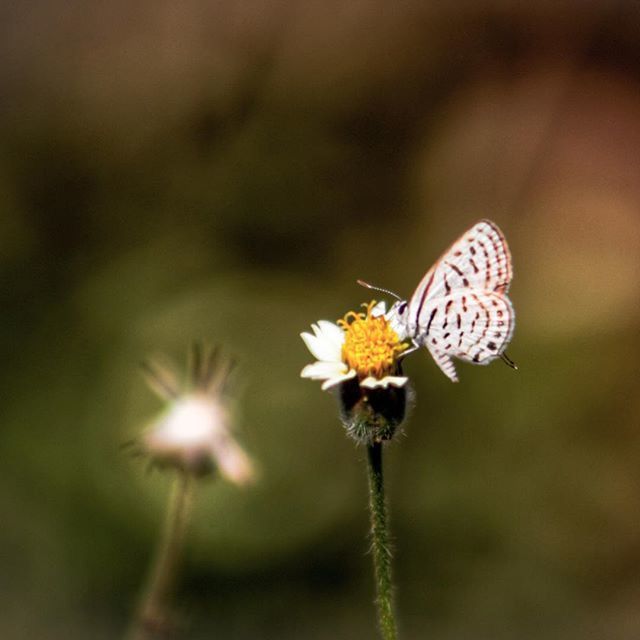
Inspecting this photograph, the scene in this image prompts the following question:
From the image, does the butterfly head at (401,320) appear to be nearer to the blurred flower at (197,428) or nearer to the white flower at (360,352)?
the white flower at (360,352)

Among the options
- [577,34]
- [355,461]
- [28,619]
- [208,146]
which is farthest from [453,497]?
[577,34]

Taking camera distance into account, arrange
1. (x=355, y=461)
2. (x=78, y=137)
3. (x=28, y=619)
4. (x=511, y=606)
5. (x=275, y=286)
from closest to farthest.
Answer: (x=28, y=619), (x=511, y=606), (x=355, y=461), (x=275, y=286), (x=78, y=137)

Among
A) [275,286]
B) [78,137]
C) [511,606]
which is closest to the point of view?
[511,606]

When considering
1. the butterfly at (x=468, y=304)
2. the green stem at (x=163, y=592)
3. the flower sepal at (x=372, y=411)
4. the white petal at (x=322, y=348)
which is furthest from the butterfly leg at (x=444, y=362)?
the green stem at (x=163, y=592)

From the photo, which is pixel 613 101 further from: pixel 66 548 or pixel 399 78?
pixel 66 548

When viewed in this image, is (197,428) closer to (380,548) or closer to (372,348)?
(372,348)

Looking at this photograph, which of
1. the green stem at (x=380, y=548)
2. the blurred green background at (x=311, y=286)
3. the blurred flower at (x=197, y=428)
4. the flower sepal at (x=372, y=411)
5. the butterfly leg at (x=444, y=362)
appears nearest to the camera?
the green stem at (x=380, y=548)

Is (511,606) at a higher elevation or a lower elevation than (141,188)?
lower

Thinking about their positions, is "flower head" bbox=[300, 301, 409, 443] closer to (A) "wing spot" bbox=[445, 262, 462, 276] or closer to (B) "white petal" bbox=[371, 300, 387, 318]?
(B) "white petal" bbox=[371, 300, 387, 318]
